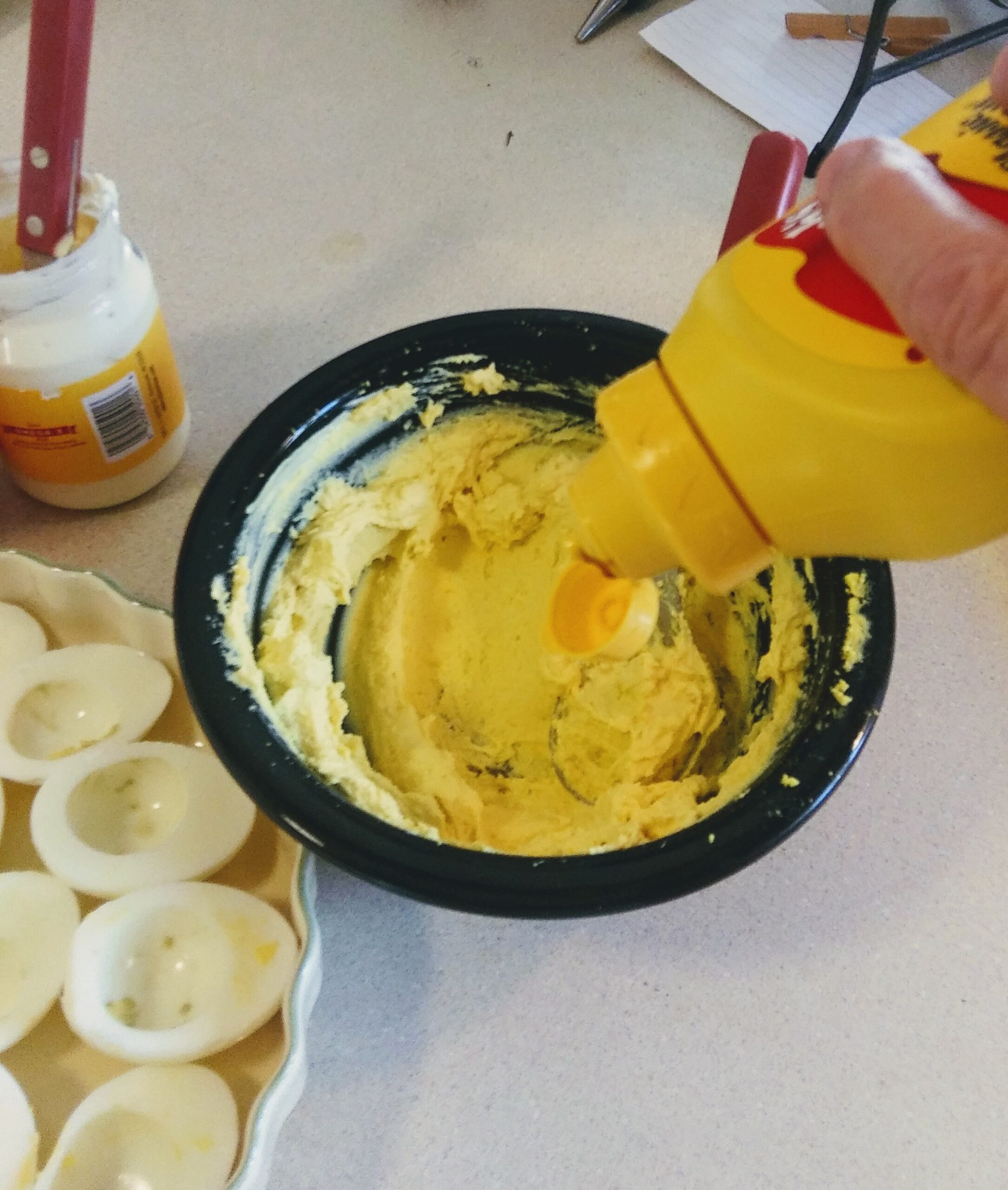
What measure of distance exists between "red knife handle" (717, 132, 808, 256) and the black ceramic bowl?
0.08 meters

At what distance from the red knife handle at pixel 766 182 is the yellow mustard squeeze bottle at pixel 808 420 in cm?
14

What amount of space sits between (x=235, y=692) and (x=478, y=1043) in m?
0.24

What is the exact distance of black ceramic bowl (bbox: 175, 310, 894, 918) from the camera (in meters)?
0.40

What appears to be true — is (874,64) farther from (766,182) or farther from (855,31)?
(766,182)

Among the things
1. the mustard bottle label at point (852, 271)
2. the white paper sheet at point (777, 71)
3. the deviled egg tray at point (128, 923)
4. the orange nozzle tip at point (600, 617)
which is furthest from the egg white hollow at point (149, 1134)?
the white paper sheet at point (777, 71)

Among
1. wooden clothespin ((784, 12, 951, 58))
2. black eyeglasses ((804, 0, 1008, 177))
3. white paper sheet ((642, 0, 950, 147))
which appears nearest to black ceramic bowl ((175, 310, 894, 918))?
black eyeglasses ((804, 0, 1008, 177))

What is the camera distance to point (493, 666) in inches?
24.5

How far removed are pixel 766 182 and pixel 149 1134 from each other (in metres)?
0.56

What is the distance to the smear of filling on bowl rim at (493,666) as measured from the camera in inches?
20.1

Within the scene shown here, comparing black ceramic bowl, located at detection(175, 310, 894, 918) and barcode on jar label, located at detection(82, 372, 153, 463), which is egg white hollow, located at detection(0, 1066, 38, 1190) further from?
barcode on jar label, located at detection(82, 372, 153, 463)

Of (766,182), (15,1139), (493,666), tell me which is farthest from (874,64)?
(15,1139)

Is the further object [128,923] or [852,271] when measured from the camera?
[128,923]

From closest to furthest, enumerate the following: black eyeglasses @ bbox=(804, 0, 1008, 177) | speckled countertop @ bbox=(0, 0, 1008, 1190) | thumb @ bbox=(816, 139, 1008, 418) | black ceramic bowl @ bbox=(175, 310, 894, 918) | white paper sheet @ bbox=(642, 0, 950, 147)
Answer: thumb @ bbox=(816, 139, 1008, 418) → black ceramic bowl @ bbox=(175, 310, 894, 918) → speckled countertop @ bbox=(0, 0, 1008, 1190) → black eyeglasses @ bbox=(804, 0, 1008, 177) → white paper sheet @ bbox=(642, 0, 950, 147)

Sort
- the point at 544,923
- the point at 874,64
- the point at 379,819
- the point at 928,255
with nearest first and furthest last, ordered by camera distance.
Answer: the point at 928,255, the point at 379,819, the point at 544,923, the point at 874,64
